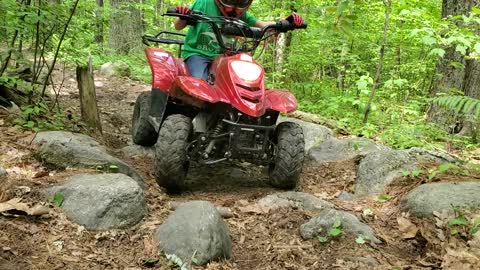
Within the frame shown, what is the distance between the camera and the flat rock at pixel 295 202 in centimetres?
356

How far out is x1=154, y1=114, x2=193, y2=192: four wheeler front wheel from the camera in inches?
144

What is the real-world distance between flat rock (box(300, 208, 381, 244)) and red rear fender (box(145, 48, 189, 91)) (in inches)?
83.7

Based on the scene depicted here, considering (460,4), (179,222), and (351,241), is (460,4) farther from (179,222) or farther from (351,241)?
(179,222)

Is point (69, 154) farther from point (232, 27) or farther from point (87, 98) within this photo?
point (232, 27)

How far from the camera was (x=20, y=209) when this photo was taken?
272cm

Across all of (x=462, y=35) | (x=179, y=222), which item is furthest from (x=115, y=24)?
(x=179, y=222)

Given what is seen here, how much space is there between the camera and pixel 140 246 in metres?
2.72

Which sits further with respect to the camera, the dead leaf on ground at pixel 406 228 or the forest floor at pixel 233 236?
the dead leaf on ground at pixel 406 228

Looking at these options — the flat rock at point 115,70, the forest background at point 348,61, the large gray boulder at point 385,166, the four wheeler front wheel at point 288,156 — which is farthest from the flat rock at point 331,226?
the flat rock at point 115,70

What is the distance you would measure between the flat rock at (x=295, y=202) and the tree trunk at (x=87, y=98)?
2.46m

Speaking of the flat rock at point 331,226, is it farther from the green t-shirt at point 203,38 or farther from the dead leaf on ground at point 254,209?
the green t-shirt at point 203,38

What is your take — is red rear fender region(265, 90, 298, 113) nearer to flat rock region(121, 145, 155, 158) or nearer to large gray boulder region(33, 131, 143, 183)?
large gray boulder region(33, 131, 143, 183)

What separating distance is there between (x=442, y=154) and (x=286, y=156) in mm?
1713

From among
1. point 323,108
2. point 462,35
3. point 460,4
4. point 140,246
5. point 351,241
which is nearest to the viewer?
point 140,246
